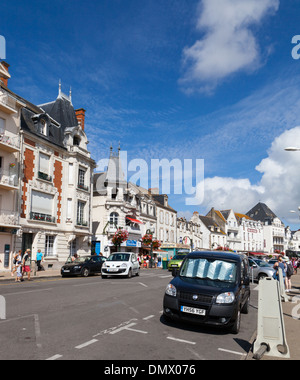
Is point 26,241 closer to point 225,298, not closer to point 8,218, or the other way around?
point 8,218

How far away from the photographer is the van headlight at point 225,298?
258 inches

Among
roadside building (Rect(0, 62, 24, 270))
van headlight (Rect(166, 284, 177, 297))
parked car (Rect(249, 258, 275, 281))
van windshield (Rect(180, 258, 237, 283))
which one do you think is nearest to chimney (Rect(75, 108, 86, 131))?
roadside building (Rect(0, 62, 24, 270))

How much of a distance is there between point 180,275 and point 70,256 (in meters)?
23.2

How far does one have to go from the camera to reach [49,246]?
88.6ft

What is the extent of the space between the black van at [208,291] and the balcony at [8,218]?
55.5ft

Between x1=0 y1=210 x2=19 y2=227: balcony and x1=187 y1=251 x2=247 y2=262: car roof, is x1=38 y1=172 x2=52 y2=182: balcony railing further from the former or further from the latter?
x1=187 y1=251 x2=247 y2=262: car roof

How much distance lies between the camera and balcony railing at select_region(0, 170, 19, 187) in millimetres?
21652

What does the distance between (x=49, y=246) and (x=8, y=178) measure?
749cm

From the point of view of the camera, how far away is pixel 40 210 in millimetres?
26031

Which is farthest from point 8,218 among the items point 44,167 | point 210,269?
point 210,269

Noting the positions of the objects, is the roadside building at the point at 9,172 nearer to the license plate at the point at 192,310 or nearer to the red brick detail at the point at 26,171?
the red brick detail at the point at 26,171
